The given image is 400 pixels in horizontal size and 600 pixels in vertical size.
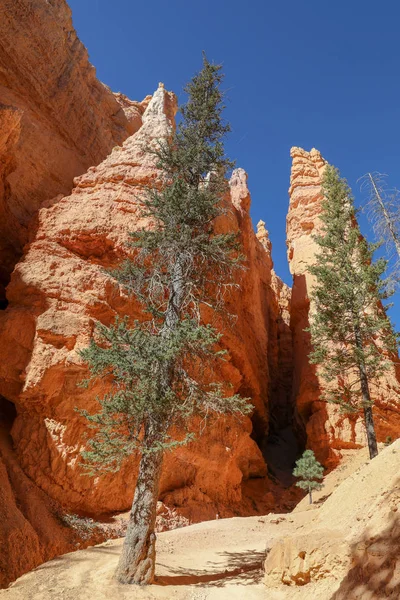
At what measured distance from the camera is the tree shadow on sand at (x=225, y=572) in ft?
27.3

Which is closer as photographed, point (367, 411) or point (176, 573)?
point (176, 573)

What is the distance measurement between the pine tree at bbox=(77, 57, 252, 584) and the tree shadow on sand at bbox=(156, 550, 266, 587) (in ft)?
3.78

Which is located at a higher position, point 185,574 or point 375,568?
point 375,568

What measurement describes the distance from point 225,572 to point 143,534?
2.81 metres

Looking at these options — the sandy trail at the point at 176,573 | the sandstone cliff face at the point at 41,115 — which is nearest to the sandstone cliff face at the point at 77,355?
the sandstone cliff face at the point at 41,115

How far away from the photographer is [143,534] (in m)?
8.03

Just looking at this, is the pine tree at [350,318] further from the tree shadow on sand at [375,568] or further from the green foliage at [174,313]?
the tree shadow on sand at [375,568]

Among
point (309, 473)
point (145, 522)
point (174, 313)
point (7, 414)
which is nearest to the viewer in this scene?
point (145, 522)

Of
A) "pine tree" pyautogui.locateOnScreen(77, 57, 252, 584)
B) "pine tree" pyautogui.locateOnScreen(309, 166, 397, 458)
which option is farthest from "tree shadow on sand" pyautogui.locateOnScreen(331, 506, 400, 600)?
"pine tree" pyautogui.locateOnScreen(309, 166, 397, 458)

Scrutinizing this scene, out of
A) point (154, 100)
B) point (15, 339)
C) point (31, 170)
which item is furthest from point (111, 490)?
point (154, 100)

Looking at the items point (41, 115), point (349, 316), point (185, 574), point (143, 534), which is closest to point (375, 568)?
point (143, 534)

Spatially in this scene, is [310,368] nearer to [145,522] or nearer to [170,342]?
[170,342]

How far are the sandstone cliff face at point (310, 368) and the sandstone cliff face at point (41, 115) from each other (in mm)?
15628

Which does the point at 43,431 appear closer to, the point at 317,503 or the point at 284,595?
the point at 284,595
